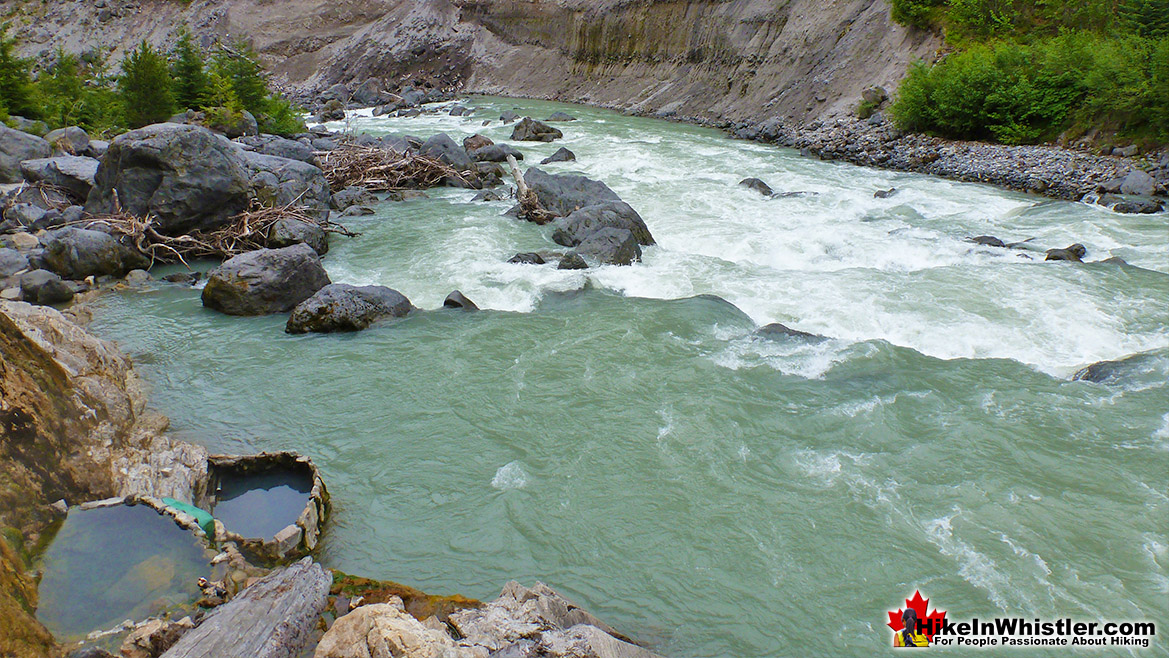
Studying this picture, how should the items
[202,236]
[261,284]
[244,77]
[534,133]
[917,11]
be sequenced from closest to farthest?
1. [261,284]
2. [202,236]
3. [244,77]
4. [917,11]
5. [534,133]

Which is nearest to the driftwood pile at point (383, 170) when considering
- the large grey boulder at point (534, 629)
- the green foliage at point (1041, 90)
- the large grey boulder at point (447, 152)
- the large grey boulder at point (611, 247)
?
the large grey boulder at point (447, 152)

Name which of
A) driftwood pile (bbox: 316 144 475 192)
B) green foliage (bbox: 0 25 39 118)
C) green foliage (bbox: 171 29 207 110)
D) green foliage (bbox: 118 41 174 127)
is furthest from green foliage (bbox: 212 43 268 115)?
driftwood pile (bbox: 316 144 475 192)

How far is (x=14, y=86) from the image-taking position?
60.8 feet

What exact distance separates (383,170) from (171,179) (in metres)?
6.43

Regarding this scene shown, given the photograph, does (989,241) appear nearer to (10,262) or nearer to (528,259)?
(528,259)

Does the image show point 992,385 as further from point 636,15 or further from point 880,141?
point 636,15

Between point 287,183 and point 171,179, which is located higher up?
point 171,179

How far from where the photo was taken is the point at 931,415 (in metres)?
7.35

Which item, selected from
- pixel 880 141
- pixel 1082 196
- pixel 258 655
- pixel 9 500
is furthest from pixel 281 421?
pixel 880 141

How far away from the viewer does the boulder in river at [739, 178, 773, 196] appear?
56.3ft

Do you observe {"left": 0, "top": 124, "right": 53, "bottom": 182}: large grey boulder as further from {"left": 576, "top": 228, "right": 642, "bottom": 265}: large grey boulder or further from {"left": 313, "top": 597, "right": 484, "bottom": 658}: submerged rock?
{"left": 313, "top": 597, "right": 484, "bottom": 658}: submerged rock

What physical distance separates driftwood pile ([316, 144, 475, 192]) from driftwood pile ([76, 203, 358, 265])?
4.53 metres

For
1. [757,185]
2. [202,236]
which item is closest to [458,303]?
[202,236]

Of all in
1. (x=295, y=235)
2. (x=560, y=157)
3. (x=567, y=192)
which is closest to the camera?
(x=295, y=235)
